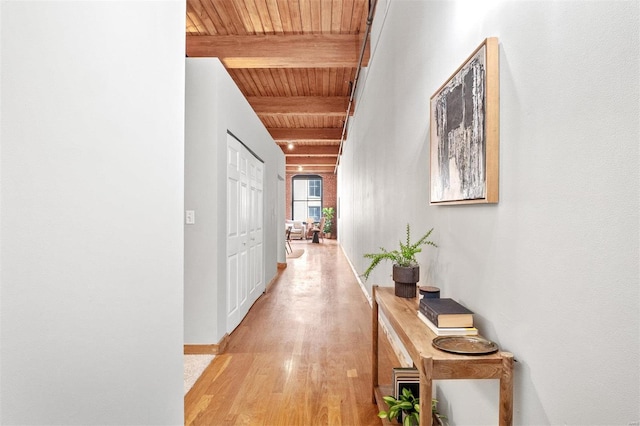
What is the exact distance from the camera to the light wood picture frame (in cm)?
126

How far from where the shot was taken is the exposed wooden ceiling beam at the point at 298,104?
7.56 metres

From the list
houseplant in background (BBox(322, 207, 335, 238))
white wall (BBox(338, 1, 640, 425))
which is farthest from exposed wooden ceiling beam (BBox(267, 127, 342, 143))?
white wall (BBox(338, 1, 640, 425))

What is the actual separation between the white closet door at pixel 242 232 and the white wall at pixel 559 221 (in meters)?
2.39

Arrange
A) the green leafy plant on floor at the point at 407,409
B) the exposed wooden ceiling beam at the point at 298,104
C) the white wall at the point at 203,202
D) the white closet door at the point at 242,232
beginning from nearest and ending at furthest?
the green leafy plant on floor at the point at 407,409 < the white wall at the point at 203,202 < the white closet door at the point at 242,232 < the exposed wooden ceiling beam at the point at 298,104

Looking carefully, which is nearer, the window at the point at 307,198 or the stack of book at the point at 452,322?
the stack of book at the point at 452,322

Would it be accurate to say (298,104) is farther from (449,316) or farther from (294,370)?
(449,316)

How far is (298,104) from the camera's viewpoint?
760 centimetres

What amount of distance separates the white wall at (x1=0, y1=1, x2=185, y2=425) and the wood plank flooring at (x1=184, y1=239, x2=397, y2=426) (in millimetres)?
663

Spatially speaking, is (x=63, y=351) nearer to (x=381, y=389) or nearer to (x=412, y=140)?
(x=381, y=389)

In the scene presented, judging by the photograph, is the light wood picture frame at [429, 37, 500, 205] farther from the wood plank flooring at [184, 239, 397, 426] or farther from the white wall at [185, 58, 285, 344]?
the white wall at [185, 58, 285, 344]

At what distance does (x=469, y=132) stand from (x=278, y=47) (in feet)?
14.0

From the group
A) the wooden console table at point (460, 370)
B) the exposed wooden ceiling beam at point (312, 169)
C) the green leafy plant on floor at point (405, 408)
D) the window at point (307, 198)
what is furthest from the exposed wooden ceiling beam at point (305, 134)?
the wooden console table at point (460, 370)

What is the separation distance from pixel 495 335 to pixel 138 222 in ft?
4.56

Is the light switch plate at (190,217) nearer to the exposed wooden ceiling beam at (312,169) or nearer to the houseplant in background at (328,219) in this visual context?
the exposed wooden ceiling beam at (312,169)
